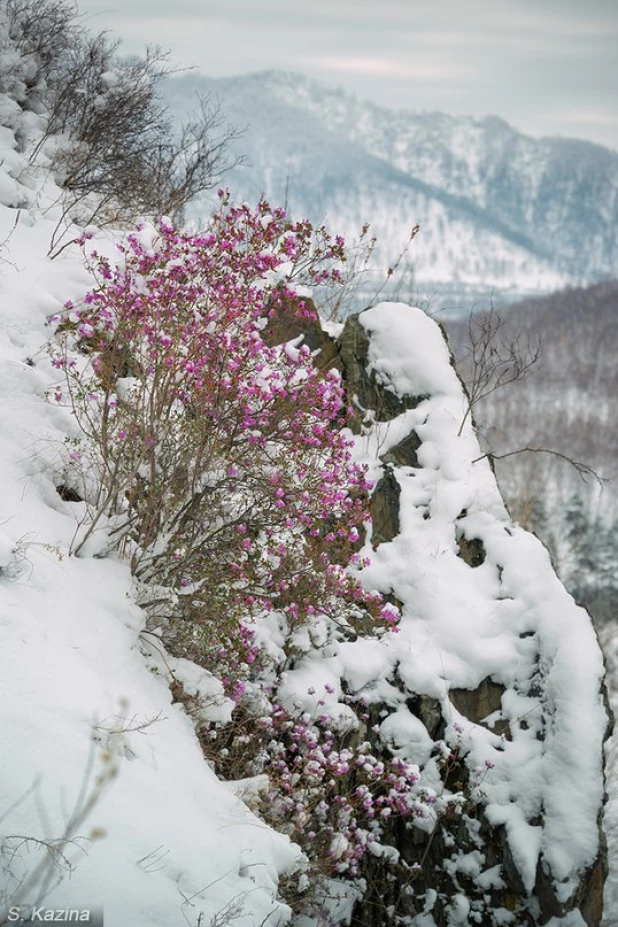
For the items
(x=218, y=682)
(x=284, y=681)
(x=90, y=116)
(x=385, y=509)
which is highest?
(x=90, y=116)

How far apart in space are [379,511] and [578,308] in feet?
436

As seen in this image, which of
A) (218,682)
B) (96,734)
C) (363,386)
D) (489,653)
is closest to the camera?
(96,734)

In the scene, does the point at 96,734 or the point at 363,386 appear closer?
the point at 96,734

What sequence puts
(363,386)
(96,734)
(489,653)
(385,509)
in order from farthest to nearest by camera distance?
(363,386) < (385,509) < (489,653) < (96,734)

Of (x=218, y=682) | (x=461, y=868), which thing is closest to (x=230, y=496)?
(x=218, y=682)

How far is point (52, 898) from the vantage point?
278 cm

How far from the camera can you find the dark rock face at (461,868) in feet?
17.9

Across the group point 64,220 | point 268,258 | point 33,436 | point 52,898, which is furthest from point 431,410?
point 52,898

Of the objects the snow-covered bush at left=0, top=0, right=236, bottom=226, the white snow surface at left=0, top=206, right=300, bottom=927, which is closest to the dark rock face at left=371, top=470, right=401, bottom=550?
the white snow surface at left=0, top=206, right=300, bottom=927

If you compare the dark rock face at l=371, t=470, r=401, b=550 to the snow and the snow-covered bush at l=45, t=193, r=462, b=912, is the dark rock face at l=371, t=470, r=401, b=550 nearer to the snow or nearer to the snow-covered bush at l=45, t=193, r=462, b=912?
the snow

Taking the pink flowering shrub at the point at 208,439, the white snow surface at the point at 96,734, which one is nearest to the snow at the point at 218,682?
the white snow surface at the point at 96,734

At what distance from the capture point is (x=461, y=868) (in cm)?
570

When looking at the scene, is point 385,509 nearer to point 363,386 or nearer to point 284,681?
point 363,386

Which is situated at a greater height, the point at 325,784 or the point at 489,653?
the point at 489,653
